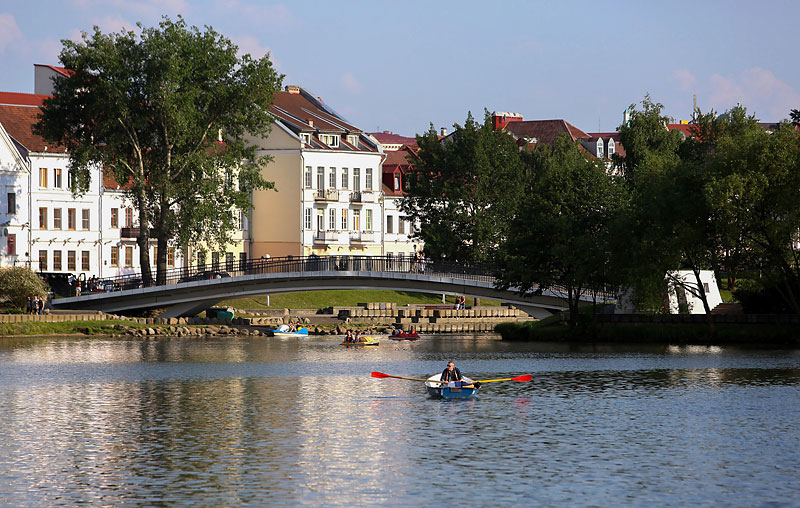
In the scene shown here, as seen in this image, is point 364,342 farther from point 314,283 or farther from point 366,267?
point 366,267

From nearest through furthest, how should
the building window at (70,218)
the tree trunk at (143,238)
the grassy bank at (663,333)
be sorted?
the grassy bank at (663,333) < the tree trunk at (143,238) < the building window at (70,218)

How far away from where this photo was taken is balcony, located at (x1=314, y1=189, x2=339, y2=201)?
468 ft

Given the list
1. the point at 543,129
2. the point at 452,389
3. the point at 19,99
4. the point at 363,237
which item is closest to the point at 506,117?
the point at 543,129

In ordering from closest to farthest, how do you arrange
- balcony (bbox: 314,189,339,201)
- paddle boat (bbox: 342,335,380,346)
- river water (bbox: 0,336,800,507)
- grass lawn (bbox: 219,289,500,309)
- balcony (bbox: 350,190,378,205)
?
river water (bbox: 0,336,800,507) → paddle boat (bbox: 342,335,380,346) → grass lawn (bbox: 219,289,500,309) → balcony (bbox: 314,189,339,201) → balcony (bbox: 350,190,378,205)

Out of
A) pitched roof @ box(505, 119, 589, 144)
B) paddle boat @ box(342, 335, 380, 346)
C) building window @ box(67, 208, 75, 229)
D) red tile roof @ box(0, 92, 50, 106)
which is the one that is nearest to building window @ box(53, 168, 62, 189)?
building window @ box(67, 208, 75, 229)

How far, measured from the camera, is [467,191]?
13300 centimetres

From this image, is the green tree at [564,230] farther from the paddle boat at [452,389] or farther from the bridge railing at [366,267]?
the paddle boat at [452,389]

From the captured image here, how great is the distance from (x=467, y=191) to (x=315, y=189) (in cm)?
1819

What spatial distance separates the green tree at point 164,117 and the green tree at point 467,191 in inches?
1108

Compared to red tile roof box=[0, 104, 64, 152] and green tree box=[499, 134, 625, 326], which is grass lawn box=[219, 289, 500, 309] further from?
green tree box=[499, 134, 625, 326]

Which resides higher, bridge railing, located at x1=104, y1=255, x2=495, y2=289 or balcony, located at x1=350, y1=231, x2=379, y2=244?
balcony, located at x1=350, y1=231, x2=379, y2=244

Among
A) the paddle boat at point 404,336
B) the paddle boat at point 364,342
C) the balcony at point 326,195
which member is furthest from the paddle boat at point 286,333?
the balcony at point 326,195

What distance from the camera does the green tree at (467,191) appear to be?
130m

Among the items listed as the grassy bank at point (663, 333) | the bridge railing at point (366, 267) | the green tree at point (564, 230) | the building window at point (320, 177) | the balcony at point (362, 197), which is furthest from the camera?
the balcony at point (362, 197)
